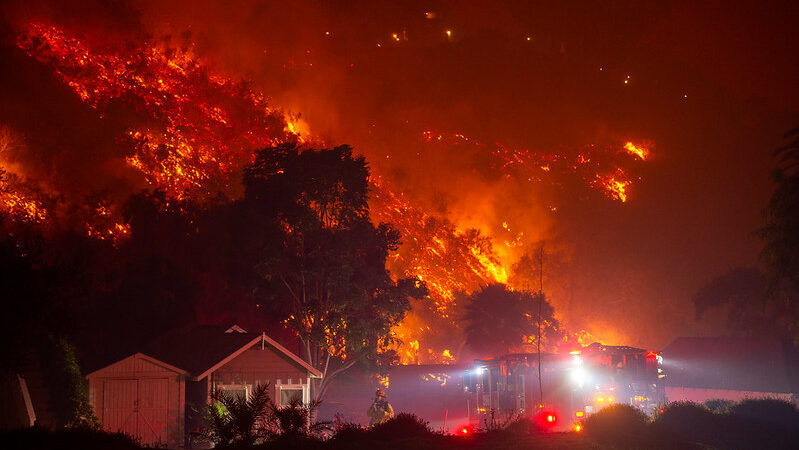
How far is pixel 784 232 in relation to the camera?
38562 millimetres

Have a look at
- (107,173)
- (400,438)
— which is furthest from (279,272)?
(107,173)

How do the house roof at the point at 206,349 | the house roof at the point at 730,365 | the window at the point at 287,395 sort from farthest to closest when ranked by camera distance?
the house roof at the point at 730,365 → the window at the point at 287,395 → the house roof at the point at 206,349

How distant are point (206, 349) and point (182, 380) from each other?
3001mm

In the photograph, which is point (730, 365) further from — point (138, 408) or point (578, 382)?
point (138, 408)

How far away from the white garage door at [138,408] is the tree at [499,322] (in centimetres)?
6238

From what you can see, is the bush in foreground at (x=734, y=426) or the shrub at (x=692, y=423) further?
the shrub at (x=692, y=423)

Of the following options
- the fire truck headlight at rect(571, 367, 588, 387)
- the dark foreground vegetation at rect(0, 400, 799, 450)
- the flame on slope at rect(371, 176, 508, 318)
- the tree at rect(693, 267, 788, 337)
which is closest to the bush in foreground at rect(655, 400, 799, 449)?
the dark foreground vegetation at rect(0, 400, 799, 450)

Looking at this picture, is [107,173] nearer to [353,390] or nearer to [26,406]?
[353,390]

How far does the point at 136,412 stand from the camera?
1181 inches

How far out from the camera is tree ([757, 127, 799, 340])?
3812 cm

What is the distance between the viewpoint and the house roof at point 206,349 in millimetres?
A: 31578

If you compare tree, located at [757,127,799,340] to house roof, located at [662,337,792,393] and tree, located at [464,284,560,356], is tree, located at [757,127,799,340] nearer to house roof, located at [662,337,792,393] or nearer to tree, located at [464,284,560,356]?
house roof, located at [662,337,792,393]

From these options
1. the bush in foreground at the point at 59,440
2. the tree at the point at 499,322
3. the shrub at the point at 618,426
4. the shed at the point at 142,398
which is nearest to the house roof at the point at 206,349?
the shed at the point at 142,398

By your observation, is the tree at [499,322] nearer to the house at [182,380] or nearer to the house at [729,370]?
the house at [729,370]
